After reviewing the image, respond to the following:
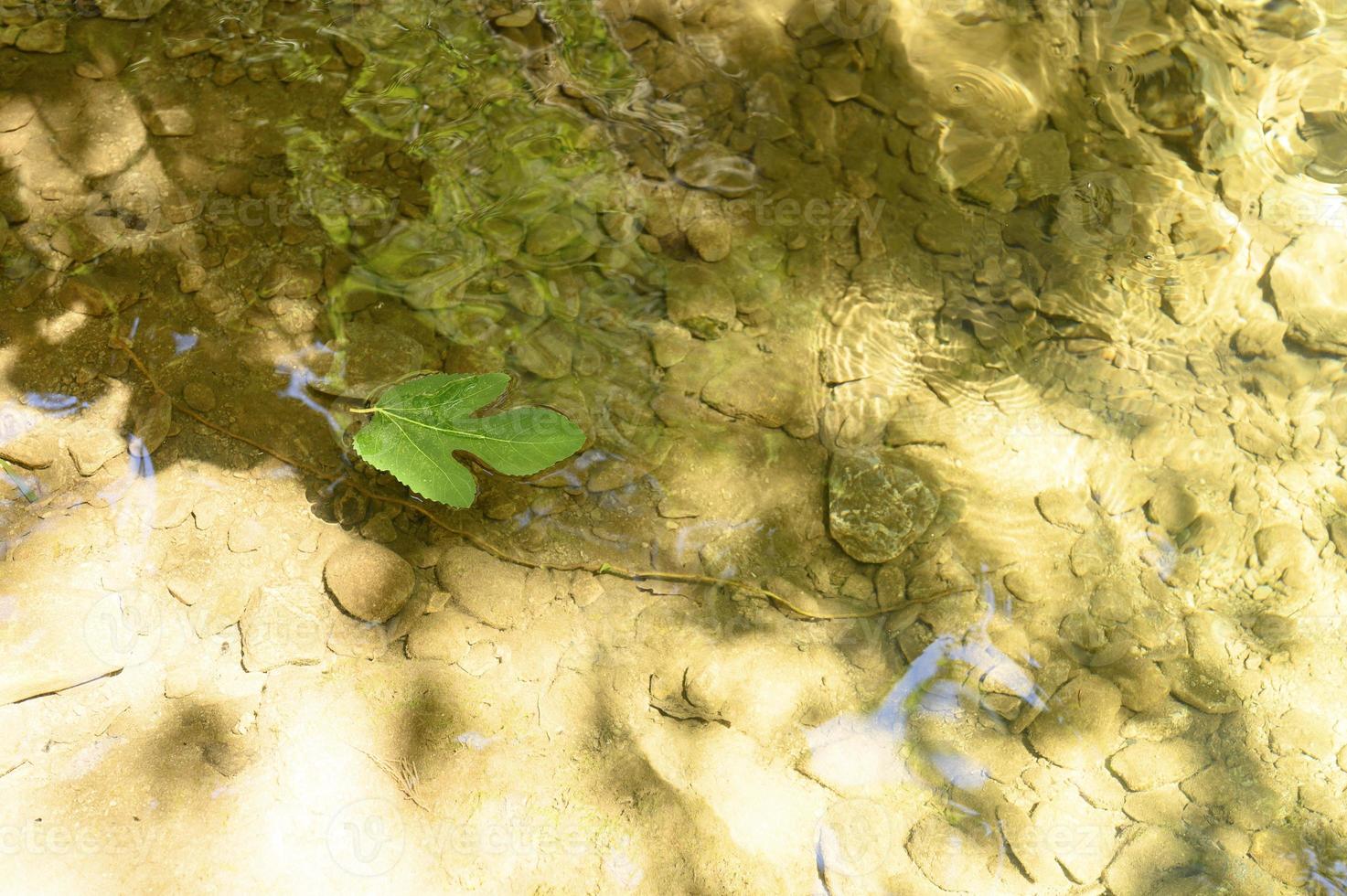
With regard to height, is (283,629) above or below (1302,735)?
above

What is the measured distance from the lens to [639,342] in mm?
2605

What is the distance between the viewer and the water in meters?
2.08

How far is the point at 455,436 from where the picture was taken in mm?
2203

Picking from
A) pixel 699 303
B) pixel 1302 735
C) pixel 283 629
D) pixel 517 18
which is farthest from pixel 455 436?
pixel 1302 735

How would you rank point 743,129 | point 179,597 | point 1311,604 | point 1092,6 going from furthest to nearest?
point 1092,6, point 743,129, point 1311,604, point 179,597

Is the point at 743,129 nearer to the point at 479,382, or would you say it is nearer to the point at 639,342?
the point at 639,342

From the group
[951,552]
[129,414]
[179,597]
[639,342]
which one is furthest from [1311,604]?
[129,414]

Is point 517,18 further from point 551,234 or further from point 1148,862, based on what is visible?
point 1148,862

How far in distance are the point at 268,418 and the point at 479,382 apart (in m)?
0.62
